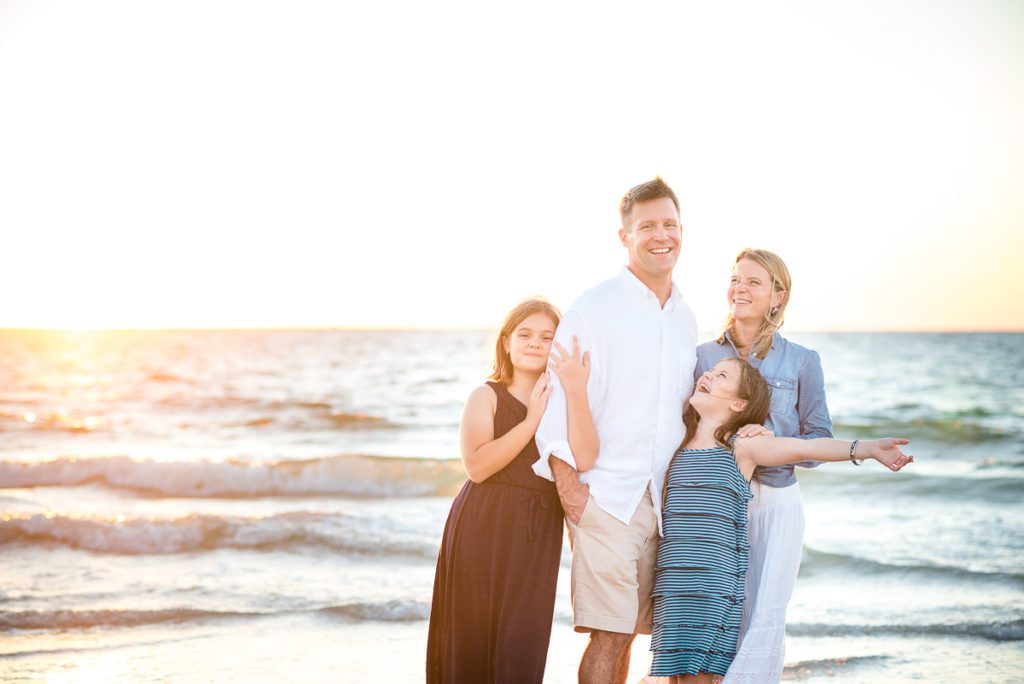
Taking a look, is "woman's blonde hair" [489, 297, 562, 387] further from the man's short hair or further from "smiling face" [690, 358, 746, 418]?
"smiling face" [690, 358, 746, 418]

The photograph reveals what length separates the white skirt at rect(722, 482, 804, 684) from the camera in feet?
13.3

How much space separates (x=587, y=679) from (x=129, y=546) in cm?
671

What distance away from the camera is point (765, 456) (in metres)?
3.99

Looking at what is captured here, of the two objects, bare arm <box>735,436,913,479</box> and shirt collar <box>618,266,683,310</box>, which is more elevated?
shirt collar <box>618,266,683,310</box>

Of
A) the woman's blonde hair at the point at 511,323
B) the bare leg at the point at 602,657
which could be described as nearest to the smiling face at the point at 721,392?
the woman's blonde hair at the point at 511,323

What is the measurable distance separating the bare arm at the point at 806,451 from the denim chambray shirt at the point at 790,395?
13 centimetres

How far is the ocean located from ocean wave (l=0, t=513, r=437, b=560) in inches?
1.2

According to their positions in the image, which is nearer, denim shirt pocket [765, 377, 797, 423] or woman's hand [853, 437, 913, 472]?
woman's hand [853, 437, 913, 472]

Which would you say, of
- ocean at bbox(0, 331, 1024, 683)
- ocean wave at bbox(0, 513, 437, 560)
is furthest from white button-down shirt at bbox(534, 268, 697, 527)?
ocean wave at bbox(0, 513, 437, 560)

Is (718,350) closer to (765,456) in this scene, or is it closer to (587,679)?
(765,456)

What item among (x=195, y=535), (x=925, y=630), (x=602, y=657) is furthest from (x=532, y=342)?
(x=195, y=535)

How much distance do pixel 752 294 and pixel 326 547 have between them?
20.6 ft

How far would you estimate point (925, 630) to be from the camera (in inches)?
269

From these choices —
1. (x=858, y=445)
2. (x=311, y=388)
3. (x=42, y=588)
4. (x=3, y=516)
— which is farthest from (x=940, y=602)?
(x=311, y=388)
